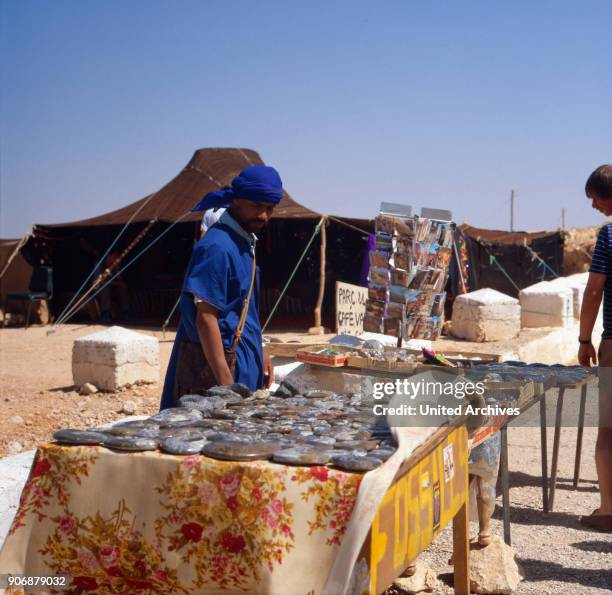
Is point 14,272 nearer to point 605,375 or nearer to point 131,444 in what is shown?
point 605,375

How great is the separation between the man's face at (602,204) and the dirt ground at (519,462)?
164 centimetres

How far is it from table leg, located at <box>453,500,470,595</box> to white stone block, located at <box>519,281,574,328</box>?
30.8ft

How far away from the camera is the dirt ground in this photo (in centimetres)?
343

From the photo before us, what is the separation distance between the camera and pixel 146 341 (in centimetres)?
813

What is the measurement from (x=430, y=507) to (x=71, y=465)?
1.03m

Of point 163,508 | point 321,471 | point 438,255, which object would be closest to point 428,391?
point 321,471

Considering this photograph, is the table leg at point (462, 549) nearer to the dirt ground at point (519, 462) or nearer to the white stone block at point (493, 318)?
the dirt ground at point (519, 462)

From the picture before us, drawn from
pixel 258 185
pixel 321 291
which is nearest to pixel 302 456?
pixel 258 185

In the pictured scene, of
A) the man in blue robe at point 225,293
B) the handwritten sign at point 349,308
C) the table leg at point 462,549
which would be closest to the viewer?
the table leg at point 462,549

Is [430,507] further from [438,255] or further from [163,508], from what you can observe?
[438,255]

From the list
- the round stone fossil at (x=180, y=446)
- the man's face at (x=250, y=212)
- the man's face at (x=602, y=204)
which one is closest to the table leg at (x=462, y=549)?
the round stone fossil at (x=180, y=446)

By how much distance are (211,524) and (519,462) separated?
4.05 metres

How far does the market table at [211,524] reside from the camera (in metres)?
1.88

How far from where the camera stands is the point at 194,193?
Answer: 47.1 feet
